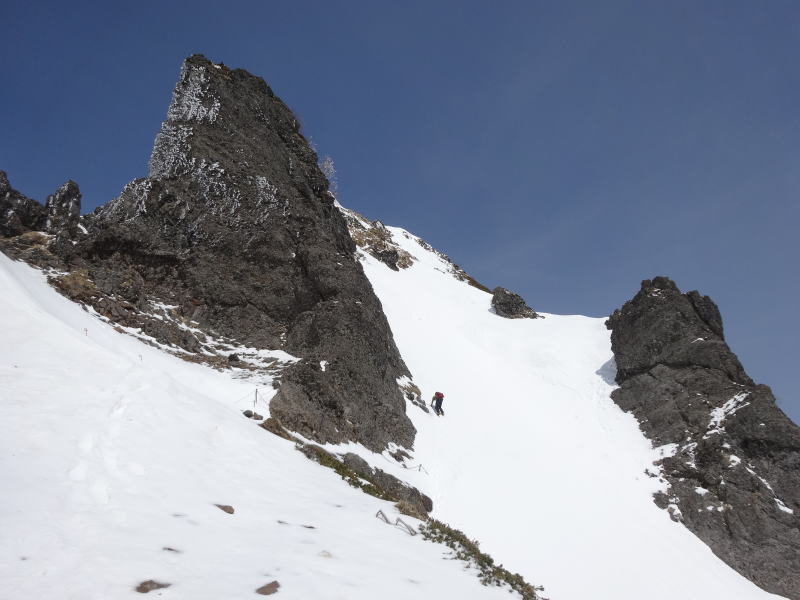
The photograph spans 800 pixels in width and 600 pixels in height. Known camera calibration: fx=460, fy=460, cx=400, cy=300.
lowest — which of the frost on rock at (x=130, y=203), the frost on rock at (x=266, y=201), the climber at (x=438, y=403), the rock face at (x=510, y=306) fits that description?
the climber at (x=438, y=403)

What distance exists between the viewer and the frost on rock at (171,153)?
26.1m

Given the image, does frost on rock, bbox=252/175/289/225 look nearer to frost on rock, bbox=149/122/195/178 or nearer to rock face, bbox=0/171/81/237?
frost on rock, bbox=149/122/195/178

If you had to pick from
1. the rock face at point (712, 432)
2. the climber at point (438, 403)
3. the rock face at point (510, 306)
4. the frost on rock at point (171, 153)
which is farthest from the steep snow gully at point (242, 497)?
the rock face at point (510, 306)

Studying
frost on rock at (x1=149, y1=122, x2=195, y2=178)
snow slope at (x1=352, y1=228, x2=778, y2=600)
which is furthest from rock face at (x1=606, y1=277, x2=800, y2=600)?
frost on rock at (x1=149, y1=122, x2=195, y2=178)

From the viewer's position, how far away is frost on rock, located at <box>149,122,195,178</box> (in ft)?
85.7

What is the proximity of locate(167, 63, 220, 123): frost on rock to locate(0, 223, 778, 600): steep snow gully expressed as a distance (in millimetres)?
14575

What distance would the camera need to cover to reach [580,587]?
17.2 meters

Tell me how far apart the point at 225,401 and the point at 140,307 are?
794cm

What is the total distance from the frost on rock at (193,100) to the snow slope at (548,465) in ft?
65.1

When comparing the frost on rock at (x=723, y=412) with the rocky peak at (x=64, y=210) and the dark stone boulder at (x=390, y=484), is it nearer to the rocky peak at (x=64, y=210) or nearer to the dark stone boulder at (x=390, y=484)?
the dark stone boulder at (x=390, y=484)

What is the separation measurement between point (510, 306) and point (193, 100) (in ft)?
121

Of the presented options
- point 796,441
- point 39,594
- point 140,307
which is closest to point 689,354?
point 796,441

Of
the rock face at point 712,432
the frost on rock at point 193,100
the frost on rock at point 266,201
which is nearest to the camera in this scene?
the rock face at point 712,432

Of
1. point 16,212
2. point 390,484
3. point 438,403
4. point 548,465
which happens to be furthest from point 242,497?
point 548,465
